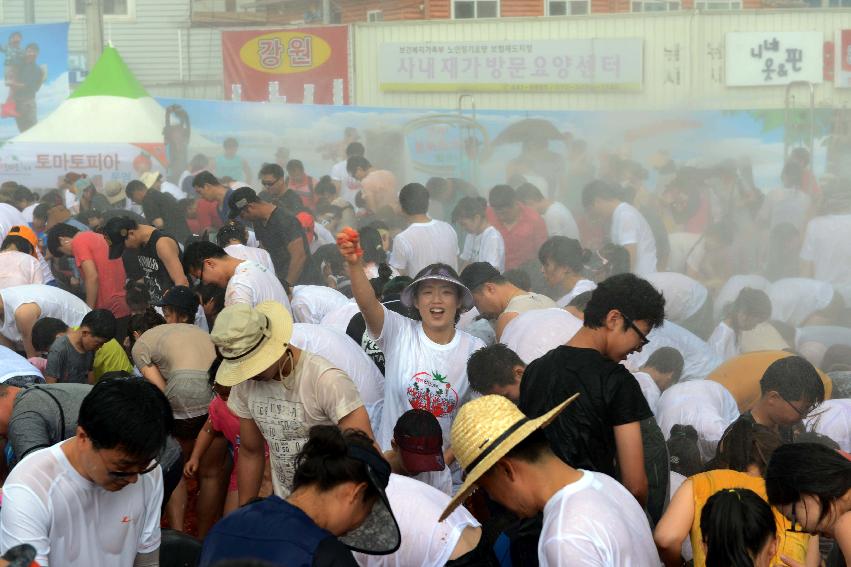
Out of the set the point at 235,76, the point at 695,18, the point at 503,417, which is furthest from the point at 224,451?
the point at 235,76

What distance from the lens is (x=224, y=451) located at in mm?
4684

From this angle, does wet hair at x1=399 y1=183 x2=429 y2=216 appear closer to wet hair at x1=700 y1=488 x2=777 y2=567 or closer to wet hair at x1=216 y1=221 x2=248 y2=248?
wet hair at x1=216 y1=221 x2=248 y2=248

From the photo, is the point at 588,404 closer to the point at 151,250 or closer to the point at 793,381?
the point at 793,381

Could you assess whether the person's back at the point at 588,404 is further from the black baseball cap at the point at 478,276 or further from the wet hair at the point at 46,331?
the wet hair at the point at 46,331

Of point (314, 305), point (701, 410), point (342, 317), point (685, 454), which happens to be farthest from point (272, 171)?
point (685, 454)

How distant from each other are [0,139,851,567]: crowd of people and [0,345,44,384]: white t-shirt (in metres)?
0.02

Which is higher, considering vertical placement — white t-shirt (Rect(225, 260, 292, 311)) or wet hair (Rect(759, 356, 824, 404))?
white t-shirt (Rect(225, 260, 292, 311))

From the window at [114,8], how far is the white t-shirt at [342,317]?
20.4 metres

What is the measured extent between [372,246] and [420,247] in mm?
464

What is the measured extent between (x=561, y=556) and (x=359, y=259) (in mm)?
1776

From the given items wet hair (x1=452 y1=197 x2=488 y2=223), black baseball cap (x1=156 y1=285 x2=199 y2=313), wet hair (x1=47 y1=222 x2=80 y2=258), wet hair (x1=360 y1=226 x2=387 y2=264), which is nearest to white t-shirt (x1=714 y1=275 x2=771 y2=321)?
wet hair (x1=452 y1=197 x2=488 y2=223)

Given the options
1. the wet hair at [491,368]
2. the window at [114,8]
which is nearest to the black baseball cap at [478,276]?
the wet hair at [491,368]

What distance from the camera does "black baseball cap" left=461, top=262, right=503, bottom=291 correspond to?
4.91 metres

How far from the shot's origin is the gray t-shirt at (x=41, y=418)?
10.5 feet
